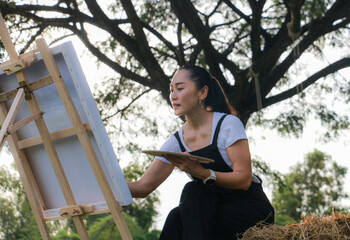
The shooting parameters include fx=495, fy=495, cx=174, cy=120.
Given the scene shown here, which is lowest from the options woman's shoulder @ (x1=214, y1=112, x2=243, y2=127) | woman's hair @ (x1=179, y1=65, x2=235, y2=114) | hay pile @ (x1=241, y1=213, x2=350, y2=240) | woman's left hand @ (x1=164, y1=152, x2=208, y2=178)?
hay pile @ (x1=241, y1=213, x2=350, y2=240)

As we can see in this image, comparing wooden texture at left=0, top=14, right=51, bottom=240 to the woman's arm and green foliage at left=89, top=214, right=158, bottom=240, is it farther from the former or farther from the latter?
green foliage at left=89, top=214, right=158, bottom=240

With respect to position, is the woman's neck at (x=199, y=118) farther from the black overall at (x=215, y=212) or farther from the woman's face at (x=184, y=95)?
the black overall at (x=215, y=212)

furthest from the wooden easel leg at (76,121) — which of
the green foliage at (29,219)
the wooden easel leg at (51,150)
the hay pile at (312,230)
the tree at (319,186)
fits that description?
the tree at (319,186)

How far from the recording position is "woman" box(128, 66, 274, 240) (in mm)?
2350

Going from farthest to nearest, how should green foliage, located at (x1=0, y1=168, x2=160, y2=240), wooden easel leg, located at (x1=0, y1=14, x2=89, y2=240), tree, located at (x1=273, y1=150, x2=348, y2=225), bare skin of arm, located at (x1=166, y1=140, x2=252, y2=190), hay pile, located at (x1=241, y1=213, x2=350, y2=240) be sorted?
tree, located at (x1=273, y1=150, x2=348, y2=225), green foliage, located at (x1=0, y1=168, x2=160, y2=240), wooden easel leg, located at (x1=0, y1=14, x2=89, y2=240), bare skin of arm, located at (x1=166, y1=140, x2=252, y2=190), hay pile, located at (x1=241, y1=213, x2=350, y2=240)

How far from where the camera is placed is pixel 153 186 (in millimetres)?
2900

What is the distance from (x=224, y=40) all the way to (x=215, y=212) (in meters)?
5.76

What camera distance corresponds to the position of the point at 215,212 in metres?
2.39

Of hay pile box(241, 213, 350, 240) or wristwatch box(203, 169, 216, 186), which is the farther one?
wristwatch box(203, 169, 216, 186)

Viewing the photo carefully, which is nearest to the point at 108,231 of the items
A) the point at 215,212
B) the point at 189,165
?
the point at 215,212

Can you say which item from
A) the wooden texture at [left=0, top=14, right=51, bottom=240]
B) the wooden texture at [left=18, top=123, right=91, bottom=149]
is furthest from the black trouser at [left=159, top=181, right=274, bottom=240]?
the wooden texture at [left=0, top=14, right=51, bottom=240]

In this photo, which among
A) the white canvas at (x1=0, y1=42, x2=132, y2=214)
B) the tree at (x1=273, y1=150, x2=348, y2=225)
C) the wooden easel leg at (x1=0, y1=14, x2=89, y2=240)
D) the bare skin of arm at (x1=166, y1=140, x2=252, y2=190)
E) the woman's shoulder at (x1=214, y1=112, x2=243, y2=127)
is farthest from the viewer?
the tree at (x1=273, y1=150, x2=348, y2=225)

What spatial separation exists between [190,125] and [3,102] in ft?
3.55

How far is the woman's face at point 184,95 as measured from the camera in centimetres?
273
